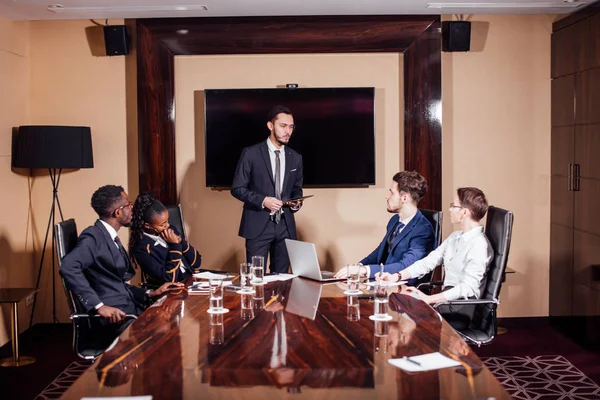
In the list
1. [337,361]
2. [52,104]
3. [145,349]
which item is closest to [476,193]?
[337,361]

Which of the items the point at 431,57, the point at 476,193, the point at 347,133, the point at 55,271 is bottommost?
the point at 55,271

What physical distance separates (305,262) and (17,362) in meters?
2.33

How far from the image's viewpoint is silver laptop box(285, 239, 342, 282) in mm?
3941

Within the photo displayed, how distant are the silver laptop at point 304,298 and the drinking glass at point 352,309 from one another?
140mm

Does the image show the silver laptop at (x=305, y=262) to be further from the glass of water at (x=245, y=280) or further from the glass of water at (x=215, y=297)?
the glass of water at (x=215, y=297)

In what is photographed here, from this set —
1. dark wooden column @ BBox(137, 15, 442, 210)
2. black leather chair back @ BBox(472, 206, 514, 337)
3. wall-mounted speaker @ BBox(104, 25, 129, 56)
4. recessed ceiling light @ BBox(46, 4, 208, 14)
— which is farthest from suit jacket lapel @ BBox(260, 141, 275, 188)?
black leather chair back @ BBox(472, 206, 514, 337)

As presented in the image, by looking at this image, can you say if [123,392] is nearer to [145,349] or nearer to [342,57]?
[145,349]

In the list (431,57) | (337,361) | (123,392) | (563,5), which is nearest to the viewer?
(123,392)

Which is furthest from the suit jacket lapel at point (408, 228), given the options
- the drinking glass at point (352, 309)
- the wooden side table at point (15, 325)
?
the wooden side table at point (15, 325)

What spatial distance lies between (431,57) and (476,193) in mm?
2344

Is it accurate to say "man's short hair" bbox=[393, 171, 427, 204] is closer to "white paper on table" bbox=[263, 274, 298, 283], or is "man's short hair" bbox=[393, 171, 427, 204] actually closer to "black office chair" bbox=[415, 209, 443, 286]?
"black office chair" bbox=[415, 209, 443, 286]

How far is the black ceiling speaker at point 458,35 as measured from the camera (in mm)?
5941

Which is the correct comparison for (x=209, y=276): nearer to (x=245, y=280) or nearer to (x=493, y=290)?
(x=245, y=280)

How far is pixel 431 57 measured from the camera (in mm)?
6027
